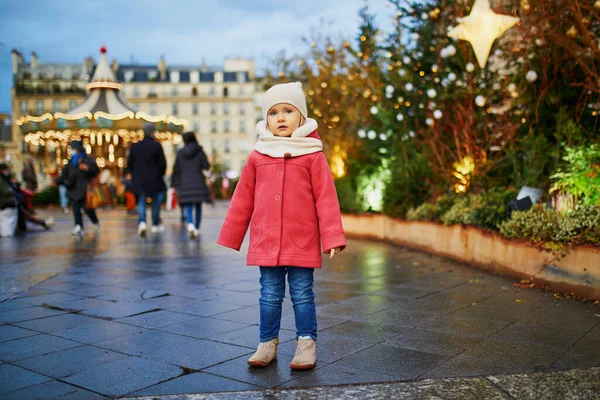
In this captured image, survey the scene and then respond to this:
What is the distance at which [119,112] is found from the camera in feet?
76.3

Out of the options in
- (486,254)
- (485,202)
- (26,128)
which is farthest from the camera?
(26,128)

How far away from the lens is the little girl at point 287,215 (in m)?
3.96

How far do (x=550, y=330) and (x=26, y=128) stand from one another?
23.9m

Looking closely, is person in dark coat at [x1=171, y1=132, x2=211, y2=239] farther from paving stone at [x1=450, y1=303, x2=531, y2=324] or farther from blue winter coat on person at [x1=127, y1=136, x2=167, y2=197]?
paving stone at [x1=450, y1=303, x2=531, y2=324]

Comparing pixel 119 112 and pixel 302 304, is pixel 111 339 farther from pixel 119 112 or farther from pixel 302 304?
pixel 119 112

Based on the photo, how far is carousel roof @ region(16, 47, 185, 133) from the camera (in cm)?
2297

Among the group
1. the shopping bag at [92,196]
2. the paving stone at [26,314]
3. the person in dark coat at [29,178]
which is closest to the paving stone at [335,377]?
the paving stone at [26,314]

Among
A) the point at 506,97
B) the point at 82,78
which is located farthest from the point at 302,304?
the point at 82,78

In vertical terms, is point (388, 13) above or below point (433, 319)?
above

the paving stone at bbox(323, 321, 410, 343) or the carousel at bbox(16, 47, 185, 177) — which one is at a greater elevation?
the carousel at bbox(16, 47, 185, 177)

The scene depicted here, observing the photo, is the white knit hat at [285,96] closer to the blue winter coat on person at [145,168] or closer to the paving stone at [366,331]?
the paving stone at [366,331]

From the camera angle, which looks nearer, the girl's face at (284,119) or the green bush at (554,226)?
the girl's face at (284,119)

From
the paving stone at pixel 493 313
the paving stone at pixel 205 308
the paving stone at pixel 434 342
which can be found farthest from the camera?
the paving stone at pixel 205 308

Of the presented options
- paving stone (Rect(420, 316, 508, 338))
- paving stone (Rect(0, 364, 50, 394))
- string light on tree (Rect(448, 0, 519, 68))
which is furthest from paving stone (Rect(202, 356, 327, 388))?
string light on tree (Rect(448, 0, 519, 68))
